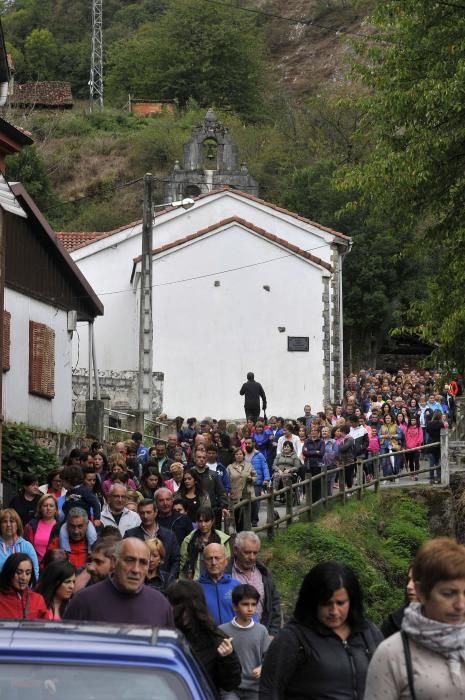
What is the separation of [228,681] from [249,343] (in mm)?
36232

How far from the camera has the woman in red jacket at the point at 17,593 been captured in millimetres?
10055

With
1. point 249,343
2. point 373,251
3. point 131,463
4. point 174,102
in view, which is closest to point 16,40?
point 174,102

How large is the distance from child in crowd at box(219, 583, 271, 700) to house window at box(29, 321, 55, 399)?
56.1 ft

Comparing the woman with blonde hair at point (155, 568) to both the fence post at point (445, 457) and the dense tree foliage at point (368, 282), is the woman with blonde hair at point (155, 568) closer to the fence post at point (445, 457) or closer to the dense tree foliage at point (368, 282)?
the fence post at point (445, 457)

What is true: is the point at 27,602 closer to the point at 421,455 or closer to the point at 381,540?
the point at 381,540

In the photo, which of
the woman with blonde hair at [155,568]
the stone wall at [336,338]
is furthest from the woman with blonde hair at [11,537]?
the stone wall at [336,338]

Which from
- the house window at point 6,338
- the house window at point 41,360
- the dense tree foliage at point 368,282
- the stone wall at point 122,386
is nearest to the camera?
the house window at point 6,338

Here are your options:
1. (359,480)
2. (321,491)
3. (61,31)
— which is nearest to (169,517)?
(321,491)

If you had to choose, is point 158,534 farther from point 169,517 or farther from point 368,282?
point 368,282

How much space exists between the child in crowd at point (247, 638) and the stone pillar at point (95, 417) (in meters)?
19.8

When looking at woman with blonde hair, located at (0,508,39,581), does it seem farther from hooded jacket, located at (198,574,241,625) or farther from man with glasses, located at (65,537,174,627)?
man with glasses, located at (65,537,174,627)

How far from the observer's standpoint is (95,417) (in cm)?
2973

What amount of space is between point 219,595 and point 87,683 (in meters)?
5.55

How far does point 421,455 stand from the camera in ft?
104
